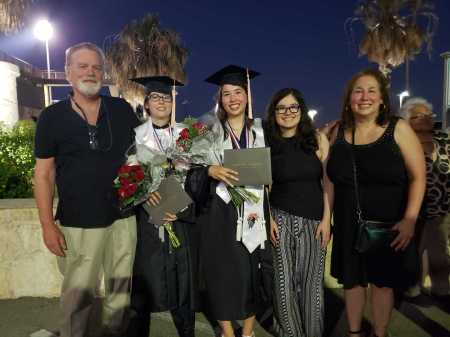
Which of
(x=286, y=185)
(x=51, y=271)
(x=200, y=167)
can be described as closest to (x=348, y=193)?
(x=286, y=185)

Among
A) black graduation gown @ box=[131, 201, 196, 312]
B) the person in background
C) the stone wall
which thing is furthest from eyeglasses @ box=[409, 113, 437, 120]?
the stone wall

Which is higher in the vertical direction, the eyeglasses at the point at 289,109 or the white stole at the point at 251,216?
the eyeglasses at the point at 289,109

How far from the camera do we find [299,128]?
9.36ft

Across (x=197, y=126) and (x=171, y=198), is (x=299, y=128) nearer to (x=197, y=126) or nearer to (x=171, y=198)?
(x=197, y=126)

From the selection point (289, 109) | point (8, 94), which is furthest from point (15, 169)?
point (8, 94)

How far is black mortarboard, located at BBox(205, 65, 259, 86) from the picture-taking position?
2930 mm

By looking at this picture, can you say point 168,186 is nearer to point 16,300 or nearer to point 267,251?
point 267,251

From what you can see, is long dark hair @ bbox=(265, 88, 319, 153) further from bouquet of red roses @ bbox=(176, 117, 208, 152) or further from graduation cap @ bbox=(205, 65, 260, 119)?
bouquet of red roses @ bbox=(176, 117, 208, 152)

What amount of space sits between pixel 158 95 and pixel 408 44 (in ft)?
76.1

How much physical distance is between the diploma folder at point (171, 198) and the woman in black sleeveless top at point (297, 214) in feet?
2.43

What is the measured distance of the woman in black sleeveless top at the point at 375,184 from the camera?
2576 millimetres

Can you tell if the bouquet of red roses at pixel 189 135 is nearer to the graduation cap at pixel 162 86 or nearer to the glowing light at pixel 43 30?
the graduation cap at pixel 162 86

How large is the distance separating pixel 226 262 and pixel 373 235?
1.12 meters

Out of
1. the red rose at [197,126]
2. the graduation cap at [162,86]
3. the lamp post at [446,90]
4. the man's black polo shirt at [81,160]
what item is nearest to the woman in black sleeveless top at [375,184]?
the red rose at [197,126]
